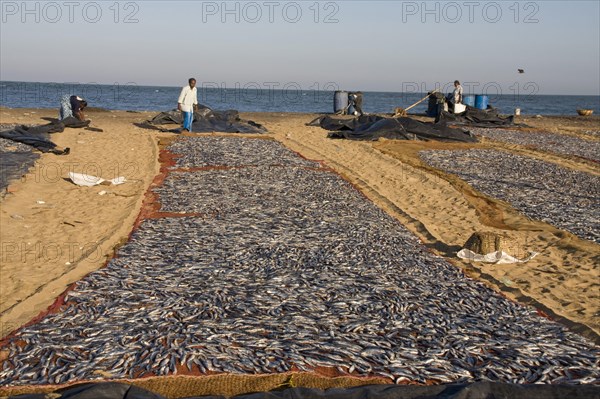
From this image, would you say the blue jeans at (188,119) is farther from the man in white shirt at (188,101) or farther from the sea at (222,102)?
the sea at (222,102)

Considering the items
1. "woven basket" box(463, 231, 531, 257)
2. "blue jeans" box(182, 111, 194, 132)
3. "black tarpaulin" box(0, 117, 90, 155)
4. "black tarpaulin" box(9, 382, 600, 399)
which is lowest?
"black tarpaulin" box(9, 382, 600, 399)

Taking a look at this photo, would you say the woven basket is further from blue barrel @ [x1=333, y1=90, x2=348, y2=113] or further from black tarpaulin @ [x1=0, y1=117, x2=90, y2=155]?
blue barrel @ [x1=333, y1=90, x2=348, y2=113]


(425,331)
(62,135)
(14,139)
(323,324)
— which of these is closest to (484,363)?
(425,331)

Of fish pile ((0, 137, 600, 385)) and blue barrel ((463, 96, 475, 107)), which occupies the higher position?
blue barrel ((463, 96, 475, 107))

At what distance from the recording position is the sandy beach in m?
9.24

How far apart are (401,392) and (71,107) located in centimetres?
2434

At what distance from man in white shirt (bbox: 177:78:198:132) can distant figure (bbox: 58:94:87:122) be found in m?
4.50

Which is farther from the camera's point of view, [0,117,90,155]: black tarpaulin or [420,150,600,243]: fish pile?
[0,117,90,155]: black tarpaulin

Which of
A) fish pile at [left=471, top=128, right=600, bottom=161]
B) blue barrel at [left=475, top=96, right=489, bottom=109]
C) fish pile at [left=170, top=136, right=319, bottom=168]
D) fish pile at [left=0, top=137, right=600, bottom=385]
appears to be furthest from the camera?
blue barrel at [left=475, top=96, right=489, bottom=109]

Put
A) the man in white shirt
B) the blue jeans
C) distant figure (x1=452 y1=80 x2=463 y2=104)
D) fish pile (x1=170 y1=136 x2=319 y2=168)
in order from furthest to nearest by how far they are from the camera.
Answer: distant figure (x1=452 y1=80 x2=463 y2=104), the blue jeans, the man in white shirt, fish pile (x1=170 y1=136 x2=319 y2=168)

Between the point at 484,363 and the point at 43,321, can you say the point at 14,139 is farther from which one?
the point at 484,363

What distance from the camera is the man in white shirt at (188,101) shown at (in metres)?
Result: 24.0

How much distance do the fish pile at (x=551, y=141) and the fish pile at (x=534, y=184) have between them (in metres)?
3.38

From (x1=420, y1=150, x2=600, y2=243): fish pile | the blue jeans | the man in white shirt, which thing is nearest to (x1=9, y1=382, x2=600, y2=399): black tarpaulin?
(x1=420, y1=150, x2=600, y2=243): fish pile
